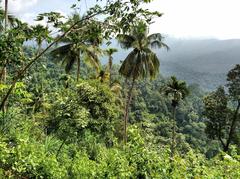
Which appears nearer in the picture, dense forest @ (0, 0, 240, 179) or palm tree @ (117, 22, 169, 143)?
dense forest @ (0, 0, 240, 179)

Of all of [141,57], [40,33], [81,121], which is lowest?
[81,121]

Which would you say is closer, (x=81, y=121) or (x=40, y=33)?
(x=40, y=33)

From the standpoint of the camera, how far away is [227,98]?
1232 inches

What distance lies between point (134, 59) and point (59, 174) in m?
21.4

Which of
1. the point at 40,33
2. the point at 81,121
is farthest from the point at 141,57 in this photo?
the point at 40,33

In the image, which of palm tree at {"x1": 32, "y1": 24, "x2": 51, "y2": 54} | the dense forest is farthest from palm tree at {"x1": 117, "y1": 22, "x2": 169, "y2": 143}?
palm tree at {"x1": 32, "y1": 24, "x2": 51, "y2": 54}

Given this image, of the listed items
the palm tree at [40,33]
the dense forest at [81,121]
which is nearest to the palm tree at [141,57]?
the dense forest at [81,121]

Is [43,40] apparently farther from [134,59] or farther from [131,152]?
[134,59]

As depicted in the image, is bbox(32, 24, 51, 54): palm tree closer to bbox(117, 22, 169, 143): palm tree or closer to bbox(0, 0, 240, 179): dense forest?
bbox(0, 0, 240, 179): dense forest

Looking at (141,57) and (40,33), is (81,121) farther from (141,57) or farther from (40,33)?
(141,57)

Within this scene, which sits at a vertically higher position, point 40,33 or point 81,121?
point 40,33


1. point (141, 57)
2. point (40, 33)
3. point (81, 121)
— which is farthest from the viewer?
point (141, 57)

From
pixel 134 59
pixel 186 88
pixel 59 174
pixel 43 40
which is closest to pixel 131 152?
pixel 43 40

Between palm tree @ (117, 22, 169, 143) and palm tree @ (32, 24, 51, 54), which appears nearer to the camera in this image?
palm tree @ (32, 24, 51, 54)
